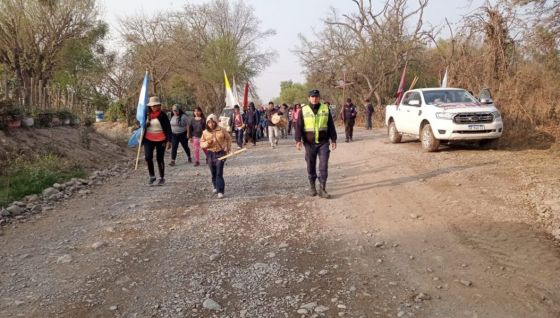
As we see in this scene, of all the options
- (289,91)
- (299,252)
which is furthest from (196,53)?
(289,91)

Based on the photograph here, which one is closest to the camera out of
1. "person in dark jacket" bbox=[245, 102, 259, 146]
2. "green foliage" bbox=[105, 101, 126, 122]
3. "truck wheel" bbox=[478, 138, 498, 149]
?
"truck wheel" bbox=[478, 138, 498, 149]

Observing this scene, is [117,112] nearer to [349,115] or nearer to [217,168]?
[349,115]

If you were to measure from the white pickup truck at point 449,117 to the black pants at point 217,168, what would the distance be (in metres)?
6.29

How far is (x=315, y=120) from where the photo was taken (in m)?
7.76

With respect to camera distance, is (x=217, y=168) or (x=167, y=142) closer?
(x=217, y=168)

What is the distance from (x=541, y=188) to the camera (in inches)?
298

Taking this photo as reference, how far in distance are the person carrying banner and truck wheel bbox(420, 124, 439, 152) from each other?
6.28 metres

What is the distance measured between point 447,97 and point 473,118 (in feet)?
5.34

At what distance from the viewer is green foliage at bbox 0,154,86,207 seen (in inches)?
326

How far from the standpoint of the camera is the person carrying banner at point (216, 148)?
830 cm

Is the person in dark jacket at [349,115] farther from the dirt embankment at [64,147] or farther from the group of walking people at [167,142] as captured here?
the group of walking people at [167,142]

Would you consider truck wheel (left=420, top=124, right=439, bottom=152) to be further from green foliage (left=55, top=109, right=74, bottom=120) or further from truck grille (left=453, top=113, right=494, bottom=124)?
green foliage (left=55, top=109, right=74, bottom=120)

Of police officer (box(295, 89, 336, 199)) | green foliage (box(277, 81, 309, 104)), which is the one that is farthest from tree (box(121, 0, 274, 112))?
green foliage (box(277, 81, 309, 104))

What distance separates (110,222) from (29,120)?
7.12 meters
